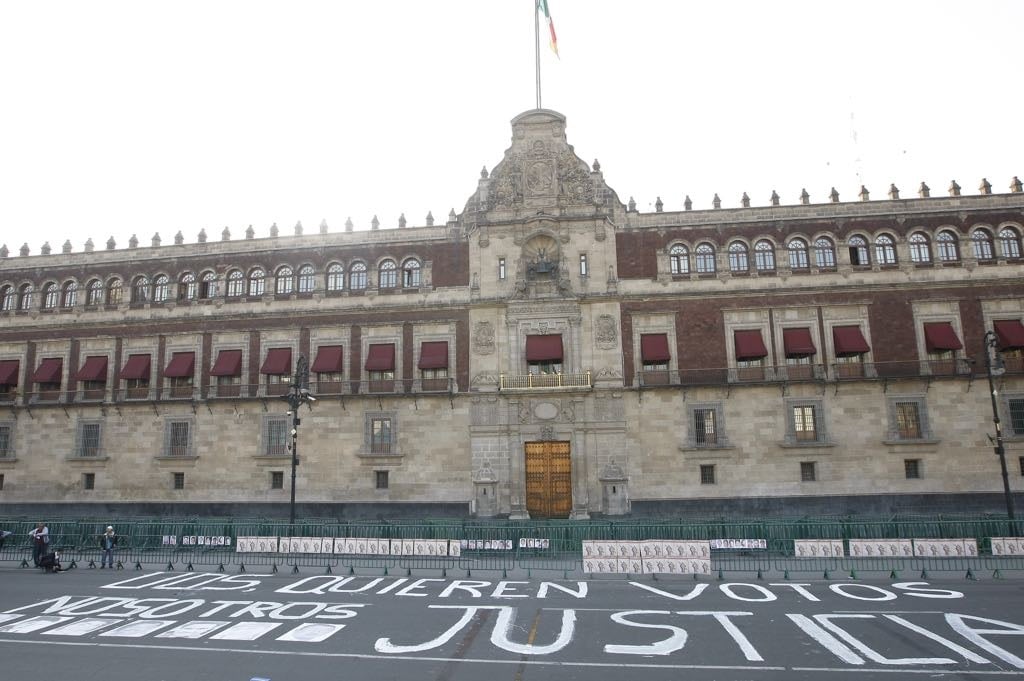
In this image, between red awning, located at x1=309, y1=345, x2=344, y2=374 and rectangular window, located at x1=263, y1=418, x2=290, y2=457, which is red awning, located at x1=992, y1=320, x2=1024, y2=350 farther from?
rectangular window, located at x1=263, y1=418, x2=290, y2=457

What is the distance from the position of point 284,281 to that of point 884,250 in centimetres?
3218

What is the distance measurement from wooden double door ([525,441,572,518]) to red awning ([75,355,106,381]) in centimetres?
2456

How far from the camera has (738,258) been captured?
33844 millimetres

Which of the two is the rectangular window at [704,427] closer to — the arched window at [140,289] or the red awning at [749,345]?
the red awning at [749,345]

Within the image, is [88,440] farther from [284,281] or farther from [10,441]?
[284,281]

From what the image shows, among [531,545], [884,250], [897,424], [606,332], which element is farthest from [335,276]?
[897,424]

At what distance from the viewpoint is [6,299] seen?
3972cm

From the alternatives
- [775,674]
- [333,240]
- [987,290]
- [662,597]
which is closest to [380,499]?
[333,240]

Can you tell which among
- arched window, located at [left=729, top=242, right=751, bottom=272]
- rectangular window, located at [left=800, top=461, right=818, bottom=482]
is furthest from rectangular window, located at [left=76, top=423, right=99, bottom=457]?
rectangular window, located at [left=800, top=461, right=818, bottom=482]

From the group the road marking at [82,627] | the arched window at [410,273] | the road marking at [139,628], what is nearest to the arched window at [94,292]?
the arched window at [410,273]

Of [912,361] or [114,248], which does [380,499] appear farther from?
[912,361]

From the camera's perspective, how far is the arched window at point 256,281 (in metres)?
37.0

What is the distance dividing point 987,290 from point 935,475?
31.7 feet

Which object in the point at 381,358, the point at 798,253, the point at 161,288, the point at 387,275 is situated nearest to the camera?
the point at 798,253
